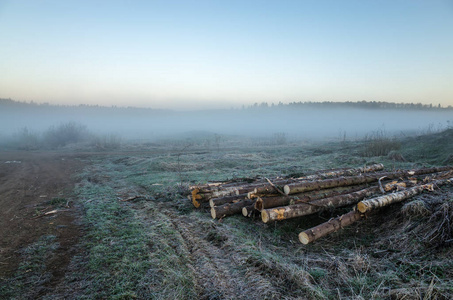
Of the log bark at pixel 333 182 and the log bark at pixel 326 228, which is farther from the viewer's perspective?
the log bark at pixel 333 182

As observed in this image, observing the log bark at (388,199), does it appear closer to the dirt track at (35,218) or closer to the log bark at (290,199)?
the log bark at (290,199)

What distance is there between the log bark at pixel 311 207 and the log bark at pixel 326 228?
595 mm

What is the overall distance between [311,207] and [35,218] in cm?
746

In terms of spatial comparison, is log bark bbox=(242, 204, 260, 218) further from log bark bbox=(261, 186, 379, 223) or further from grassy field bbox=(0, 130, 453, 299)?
log bark bbox=(261, 186, 379, 223)

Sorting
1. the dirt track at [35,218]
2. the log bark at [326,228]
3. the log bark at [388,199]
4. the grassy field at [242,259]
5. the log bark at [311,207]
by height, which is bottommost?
the dirt track at [35,218]

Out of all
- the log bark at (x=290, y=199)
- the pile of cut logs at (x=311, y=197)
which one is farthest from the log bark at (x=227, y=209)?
the log bark at (x=290, y=199)

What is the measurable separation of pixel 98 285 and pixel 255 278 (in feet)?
7.86

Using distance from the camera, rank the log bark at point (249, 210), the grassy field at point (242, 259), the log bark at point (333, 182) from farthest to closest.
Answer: the log bark at point (333, 182)
the log bark at point (249, 210)
the grassy field at point (242, 259)

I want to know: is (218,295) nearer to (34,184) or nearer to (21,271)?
(21,271)

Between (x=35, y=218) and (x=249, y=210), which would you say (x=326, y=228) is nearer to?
(x=249, y=210)

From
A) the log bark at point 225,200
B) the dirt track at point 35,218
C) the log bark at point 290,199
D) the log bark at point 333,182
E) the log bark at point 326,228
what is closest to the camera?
the dirt track at point 35,218

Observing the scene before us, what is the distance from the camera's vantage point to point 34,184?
10219 mm

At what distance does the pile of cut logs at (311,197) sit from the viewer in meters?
5.33

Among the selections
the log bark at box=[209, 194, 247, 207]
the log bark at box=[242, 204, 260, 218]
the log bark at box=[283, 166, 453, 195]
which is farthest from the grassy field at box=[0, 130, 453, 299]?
the log bark at box=[283, 166, 453, 195]
